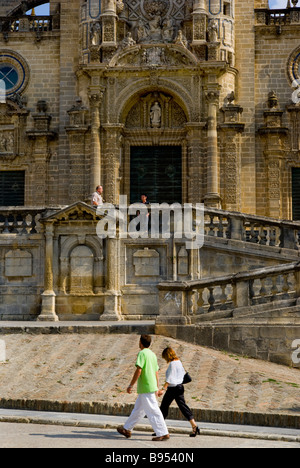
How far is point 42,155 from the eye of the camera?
96.2 ft

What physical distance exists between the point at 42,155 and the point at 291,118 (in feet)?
29.3

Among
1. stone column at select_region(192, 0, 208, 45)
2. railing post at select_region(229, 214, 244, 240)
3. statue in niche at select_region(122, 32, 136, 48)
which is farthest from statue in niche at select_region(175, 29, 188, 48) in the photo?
railing post at select_region(229, 214, 244, 240)

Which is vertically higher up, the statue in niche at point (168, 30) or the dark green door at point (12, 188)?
the statue in niche at point (168, 30)

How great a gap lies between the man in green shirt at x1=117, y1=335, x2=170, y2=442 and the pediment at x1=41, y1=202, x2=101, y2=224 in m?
9.06

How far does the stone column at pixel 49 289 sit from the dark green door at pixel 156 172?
9.37m

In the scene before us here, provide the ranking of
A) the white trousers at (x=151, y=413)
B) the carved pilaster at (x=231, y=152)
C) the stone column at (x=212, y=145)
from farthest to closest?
1. the carved pilaster at (x=231, y=152)
2. the stone column at (x=212, y=145)
3. the white trousers at (x=151, y=413)

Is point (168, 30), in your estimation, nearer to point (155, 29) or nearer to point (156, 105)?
point (155, 29)

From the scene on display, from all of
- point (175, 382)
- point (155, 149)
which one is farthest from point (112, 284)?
point (155, 149)

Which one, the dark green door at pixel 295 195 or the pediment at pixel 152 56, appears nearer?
the pediment at pixel 152 56

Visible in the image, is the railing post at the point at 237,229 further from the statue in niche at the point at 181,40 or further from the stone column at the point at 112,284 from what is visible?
the statue in niche at the point at 181,40

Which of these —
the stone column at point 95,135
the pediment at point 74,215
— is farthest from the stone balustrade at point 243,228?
the stone column at point 95,135

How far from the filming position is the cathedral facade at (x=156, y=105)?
93.1ft

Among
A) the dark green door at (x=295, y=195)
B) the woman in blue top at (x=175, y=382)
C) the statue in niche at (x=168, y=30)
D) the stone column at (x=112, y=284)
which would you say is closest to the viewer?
the woman in blue top at (x=175, y=382)
